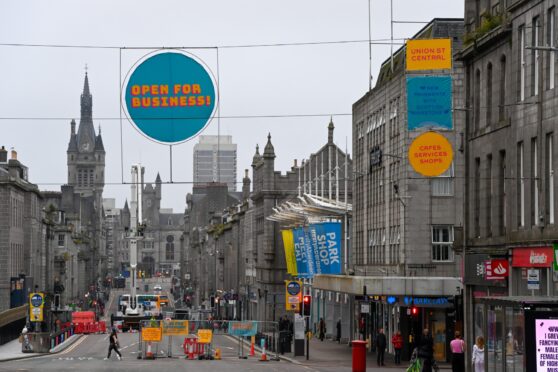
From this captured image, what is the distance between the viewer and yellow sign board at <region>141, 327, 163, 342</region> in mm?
58688

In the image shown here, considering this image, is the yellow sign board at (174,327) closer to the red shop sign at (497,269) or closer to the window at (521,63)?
Answer: the red shop sign at (497,269)

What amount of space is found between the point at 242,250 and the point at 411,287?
84.2 meters

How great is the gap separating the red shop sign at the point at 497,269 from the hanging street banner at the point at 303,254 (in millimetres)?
32778

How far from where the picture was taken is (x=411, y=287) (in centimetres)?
5422

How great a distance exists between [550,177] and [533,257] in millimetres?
2571

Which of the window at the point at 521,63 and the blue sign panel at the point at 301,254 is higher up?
the window at the point at 521,63

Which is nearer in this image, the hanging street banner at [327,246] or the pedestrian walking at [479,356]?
the pedestrian walking at [479,356]

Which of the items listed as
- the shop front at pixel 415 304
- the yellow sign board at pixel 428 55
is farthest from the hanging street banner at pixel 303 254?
the yellow sign board at pixel 428 55

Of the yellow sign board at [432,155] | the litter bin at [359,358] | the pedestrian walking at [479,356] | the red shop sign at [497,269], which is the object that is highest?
the yellow sign board at [432,155]

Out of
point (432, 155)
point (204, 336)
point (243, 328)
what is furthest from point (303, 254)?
point (432, 155)

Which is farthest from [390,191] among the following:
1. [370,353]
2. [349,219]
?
[349,219]

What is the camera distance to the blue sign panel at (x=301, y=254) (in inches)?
3066

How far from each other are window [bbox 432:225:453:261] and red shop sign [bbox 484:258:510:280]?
53.5 ft

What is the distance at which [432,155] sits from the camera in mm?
41250
